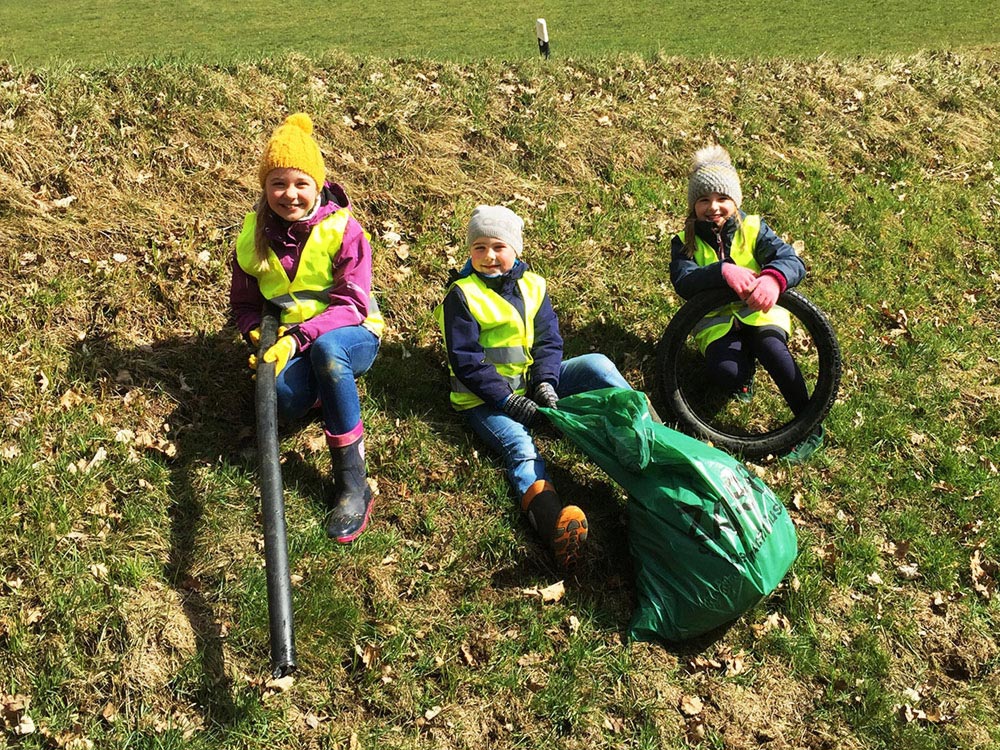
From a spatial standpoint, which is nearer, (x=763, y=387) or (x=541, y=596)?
(x=541, y=596)

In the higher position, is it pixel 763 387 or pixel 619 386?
pixel 619 386

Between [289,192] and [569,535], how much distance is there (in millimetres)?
2154

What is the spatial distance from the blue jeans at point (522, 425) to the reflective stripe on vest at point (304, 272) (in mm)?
1053

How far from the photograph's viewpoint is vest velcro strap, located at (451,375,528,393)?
4.80 metres

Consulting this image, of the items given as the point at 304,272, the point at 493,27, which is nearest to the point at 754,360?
the point at 304,272

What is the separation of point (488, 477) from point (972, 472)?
118 inches

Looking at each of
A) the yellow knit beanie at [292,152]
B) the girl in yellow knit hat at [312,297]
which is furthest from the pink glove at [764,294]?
the yellow knit beanie at [292,152]

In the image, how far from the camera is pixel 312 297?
4508 millimetres

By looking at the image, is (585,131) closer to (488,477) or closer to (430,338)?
(430,338)

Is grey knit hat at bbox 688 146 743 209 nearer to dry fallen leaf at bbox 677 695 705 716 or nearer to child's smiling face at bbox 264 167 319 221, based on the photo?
child's smiling face at bbox 264 167 319 221

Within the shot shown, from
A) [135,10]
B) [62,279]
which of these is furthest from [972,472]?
[135,10]

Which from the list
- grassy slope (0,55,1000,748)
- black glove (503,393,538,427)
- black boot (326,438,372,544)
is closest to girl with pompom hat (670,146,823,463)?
grassy slope (0,55,1000,748)

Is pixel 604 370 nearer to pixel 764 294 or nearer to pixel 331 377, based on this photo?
pixel 764 294

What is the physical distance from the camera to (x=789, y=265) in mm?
5129
